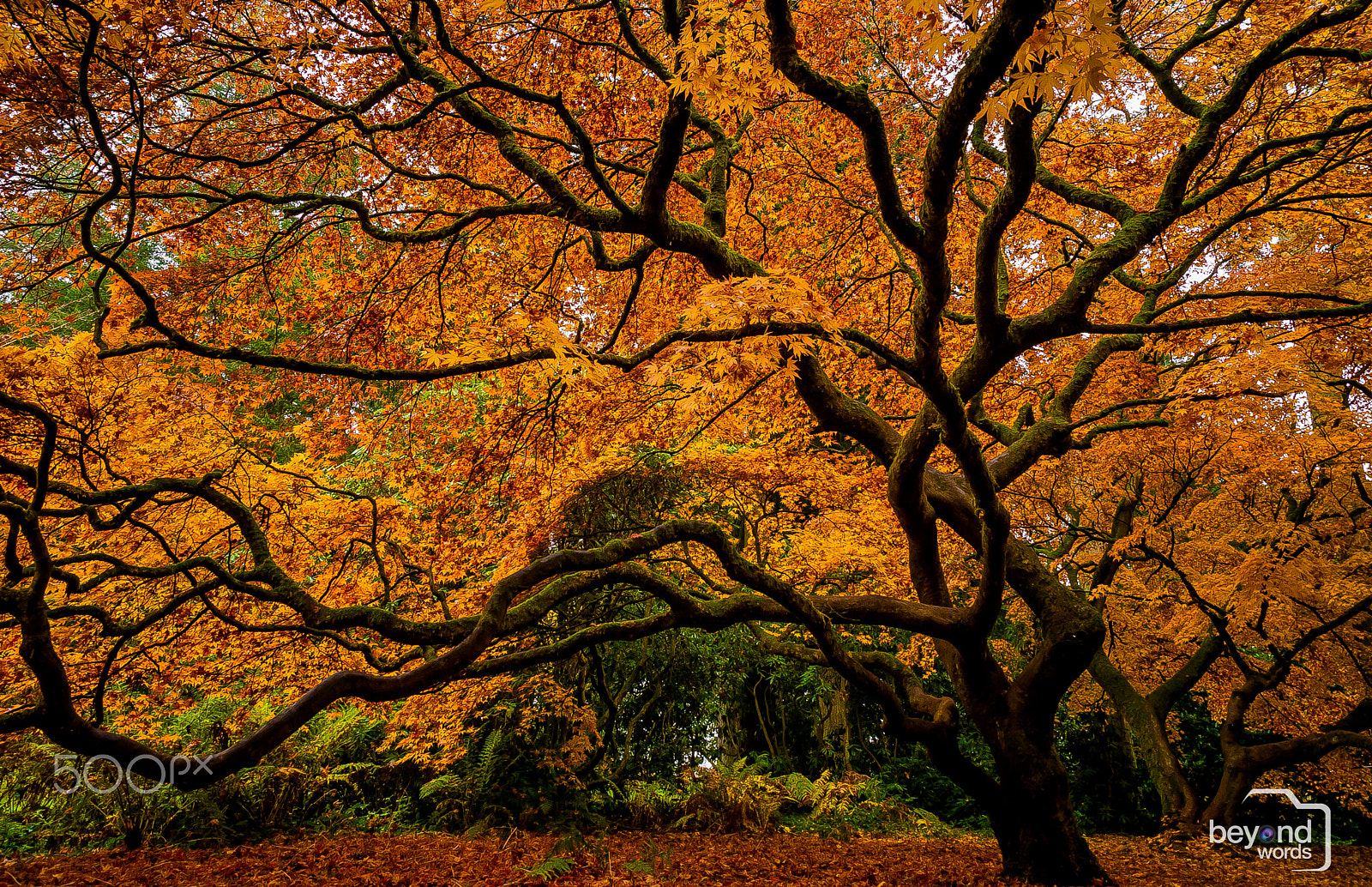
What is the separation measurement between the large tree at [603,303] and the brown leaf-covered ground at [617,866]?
58.5 inches

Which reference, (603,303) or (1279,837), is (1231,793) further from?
(603,303)

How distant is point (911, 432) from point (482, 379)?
161 inches

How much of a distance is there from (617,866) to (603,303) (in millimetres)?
5848

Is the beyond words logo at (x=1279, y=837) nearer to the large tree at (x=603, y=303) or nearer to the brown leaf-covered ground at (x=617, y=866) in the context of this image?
the brown leaf-covered ground at (x=617, y=866)

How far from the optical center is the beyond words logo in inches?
328

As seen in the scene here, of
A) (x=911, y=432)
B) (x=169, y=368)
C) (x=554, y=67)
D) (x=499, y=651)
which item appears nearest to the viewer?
(x=911, y=432)

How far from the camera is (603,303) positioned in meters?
7.85

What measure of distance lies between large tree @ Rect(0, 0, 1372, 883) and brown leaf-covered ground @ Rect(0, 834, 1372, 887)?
1485 mm

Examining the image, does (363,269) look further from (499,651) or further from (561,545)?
(499,651)

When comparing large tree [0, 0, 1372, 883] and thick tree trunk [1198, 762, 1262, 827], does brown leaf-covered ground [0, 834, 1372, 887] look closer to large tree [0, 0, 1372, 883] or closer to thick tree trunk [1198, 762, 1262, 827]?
thick tree trunk [1198, 762, 1262, 827]

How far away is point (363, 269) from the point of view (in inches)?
253

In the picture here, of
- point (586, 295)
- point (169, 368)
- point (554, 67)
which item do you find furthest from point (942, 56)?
point (169, 368)

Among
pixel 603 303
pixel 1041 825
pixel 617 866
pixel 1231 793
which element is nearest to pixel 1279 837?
pixel 1231 793

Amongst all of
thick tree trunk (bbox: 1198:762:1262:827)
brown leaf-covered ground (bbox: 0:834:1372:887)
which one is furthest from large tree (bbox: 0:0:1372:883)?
thick tree trunk (bbox: 1198:762:1262:827)
